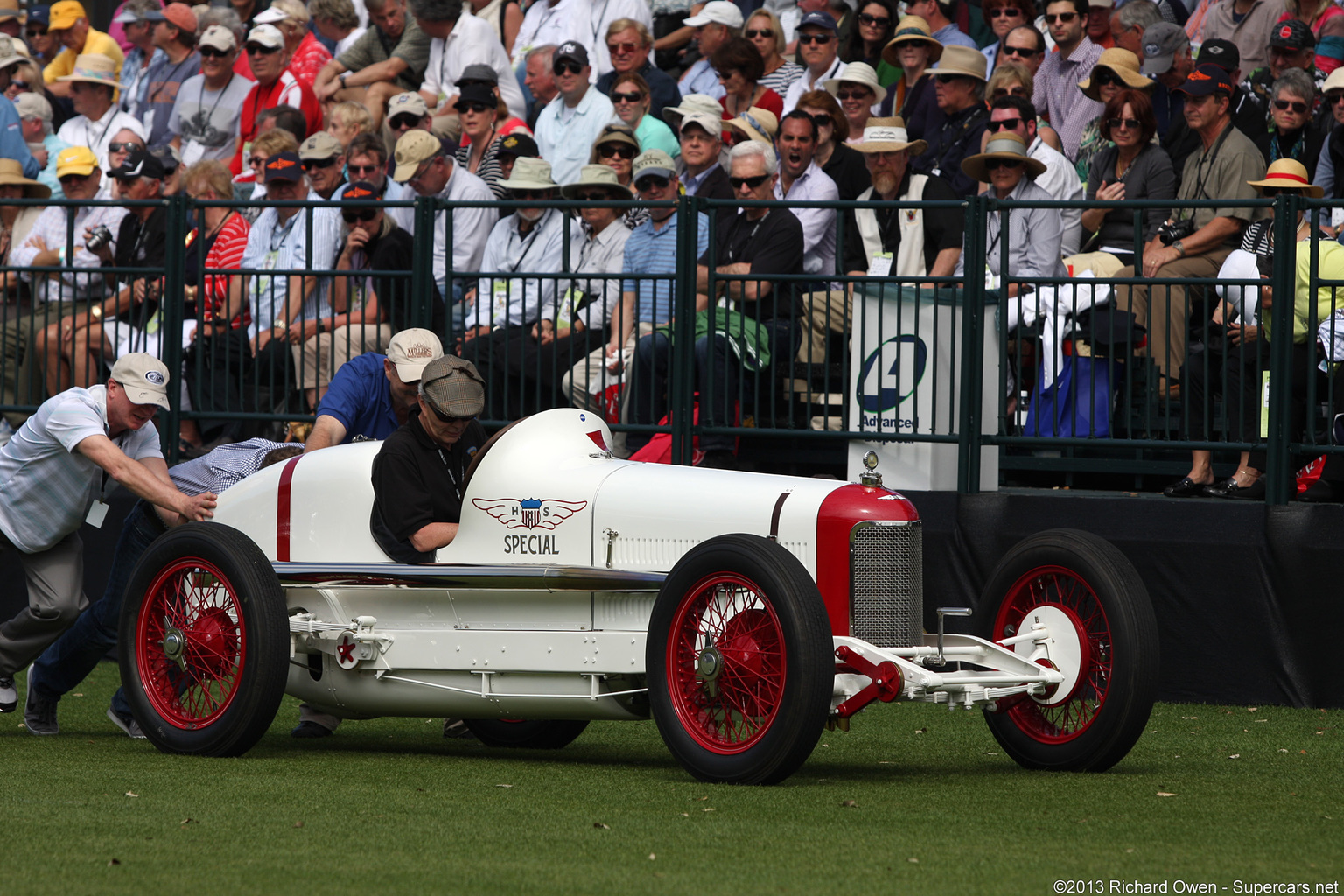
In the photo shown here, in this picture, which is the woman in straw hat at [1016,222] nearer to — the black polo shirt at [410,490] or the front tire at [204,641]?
the black polo shirt at [410,490]

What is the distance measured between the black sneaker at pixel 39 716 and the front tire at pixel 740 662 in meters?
3.05

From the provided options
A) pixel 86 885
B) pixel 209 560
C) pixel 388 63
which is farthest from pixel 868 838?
pixel 388 63

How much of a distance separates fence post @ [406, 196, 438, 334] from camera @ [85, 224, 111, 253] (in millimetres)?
2771

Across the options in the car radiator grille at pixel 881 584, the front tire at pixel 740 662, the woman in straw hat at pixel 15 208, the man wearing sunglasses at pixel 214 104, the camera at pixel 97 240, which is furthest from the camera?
the man wearing sunglasses at pixel 214 104

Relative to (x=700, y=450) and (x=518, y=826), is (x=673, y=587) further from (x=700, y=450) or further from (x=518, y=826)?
(x=700, y=450)

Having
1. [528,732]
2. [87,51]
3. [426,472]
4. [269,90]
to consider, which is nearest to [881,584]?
[426,472]

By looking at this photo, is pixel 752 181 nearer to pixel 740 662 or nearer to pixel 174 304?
pixel 174 304

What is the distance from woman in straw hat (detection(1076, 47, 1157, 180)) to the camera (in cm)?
1135

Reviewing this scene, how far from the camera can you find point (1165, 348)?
9.20 m

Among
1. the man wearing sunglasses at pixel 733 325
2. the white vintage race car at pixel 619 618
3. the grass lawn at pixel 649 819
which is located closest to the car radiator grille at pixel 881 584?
the white vintage race car at pixel 619 618

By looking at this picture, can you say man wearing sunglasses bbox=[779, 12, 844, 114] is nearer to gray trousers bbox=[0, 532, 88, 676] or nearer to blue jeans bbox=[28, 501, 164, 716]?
blue jeans bbox=[28, 501, 164, 716]

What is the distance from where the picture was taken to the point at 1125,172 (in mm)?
10922

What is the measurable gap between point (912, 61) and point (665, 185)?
8.45 feet

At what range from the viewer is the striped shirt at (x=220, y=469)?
8391mm
